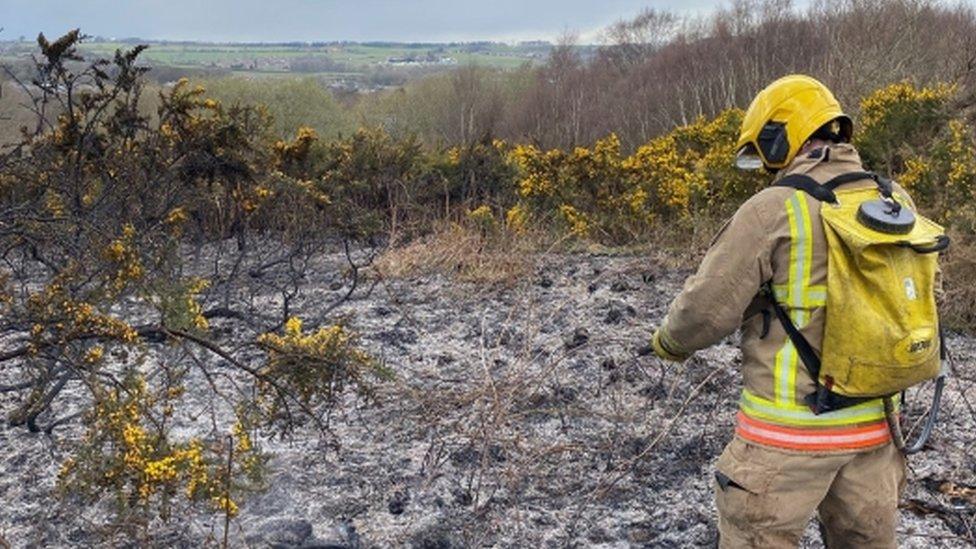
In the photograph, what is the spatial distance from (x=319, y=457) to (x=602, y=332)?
2201 millimetres

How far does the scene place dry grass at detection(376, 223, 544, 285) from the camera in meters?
7.27

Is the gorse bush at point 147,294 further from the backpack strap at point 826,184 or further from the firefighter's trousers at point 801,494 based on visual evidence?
the backpack strap at point 826,184

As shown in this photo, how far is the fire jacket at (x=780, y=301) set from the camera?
2396mm

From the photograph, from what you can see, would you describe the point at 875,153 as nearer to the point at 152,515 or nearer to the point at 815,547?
the point at 815,547

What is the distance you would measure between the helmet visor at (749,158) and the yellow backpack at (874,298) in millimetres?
285

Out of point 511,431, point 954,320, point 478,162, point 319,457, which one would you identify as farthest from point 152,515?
point 478,162

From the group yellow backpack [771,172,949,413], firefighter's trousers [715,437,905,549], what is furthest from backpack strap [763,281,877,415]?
firefighter's trousers [715,437,905,549]

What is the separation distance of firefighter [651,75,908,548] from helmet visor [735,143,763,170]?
2.1 inches

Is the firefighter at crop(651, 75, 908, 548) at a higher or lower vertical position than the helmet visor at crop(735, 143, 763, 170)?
lower

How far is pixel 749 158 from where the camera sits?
2.71 metres

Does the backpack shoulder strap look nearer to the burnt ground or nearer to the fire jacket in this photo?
the fire jacket

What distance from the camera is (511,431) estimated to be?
4.49m

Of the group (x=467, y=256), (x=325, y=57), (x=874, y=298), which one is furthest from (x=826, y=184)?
(x=325, y=57)

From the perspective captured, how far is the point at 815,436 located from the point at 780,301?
354mm
